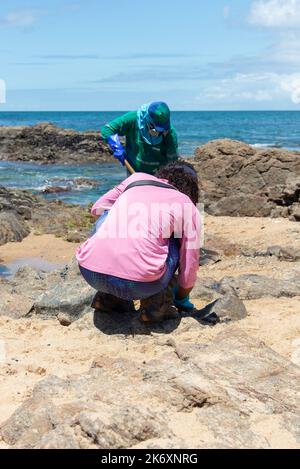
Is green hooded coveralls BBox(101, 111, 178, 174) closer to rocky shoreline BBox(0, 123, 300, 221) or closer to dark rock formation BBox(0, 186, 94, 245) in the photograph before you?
rocky shoreline BBox(0, 123, 300, 221)

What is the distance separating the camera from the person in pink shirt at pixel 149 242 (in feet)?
14.3

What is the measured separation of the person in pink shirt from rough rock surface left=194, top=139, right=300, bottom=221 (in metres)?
7.04

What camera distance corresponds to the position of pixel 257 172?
48.2 ft

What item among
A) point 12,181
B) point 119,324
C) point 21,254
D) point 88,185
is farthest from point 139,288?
point 12,181

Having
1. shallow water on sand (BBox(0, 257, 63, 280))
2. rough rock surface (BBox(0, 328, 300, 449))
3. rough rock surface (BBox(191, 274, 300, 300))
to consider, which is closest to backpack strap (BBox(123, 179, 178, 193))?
rough rock surface (BBox(0, 328, 300, 449))

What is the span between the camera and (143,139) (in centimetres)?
650

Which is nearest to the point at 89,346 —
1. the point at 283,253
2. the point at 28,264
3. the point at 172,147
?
the point at 172,147

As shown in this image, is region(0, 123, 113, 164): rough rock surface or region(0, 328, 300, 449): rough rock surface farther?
region(0, 123, 113, 164): rough rock surface

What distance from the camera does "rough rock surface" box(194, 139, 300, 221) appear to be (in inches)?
491

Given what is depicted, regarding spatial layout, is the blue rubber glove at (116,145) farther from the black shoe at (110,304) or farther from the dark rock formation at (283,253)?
the dark rock formation at (283,253)

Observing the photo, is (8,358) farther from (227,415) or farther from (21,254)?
(21,254)

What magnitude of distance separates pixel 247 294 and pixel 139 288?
1584mm

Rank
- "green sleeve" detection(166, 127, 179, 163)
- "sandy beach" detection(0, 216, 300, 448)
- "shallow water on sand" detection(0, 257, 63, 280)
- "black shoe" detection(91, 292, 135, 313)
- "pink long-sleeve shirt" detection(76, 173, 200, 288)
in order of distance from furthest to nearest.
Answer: "shallow water on sand" detection(0, 257, 63, 280) < "green sleeve" detection(166, 127, 179, 163) < "black shoe" detection(91, 292, 135, 313) < "pink long-sleeve shirt" detection(76, 173, 200, 288) < "sandy beach" detection(0, 216, 300, 448)

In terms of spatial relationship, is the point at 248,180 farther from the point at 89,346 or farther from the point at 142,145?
the point at 89,346
